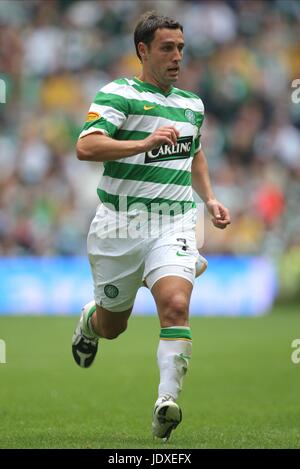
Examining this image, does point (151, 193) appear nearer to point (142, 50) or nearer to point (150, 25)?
point (142, 50)

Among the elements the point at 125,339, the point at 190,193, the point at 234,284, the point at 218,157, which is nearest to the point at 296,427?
the point at 190,193

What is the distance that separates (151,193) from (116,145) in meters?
0.53

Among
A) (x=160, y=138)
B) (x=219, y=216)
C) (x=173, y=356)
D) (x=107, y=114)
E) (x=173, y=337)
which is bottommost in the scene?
(x=173, y=356)

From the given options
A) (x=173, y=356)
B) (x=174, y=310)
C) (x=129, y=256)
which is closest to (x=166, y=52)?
(x=129, y=256)

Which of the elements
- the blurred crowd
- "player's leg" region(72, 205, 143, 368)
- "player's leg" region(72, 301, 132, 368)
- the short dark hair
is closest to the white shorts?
"player's leg" region(72, 205, 143, 368)

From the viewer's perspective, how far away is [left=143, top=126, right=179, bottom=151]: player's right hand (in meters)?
6.05

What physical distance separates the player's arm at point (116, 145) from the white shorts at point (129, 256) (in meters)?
0.61

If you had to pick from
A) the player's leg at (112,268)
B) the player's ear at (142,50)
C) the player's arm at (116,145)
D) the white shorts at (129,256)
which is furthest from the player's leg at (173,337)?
the player's ear at (142,50)

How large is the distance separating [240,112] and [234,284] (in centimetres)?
427

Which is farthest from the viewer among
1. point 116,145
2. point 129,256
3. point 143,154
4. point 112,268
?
point 112,268

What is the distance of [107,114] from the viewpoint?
6430mm

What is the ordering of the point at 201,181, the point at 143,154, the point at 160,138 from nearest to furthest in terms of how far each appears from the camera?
the point at 160,138 → the point at 143,154 → the point at 201,181

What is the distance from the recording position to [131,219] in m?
6.67

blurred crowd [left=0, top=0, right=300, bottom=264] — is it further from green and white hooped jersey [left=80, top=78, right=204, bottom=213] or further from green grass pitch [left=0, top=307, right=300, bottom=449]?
green and white hooped jersey [left=80, top=78, right=204, bottom=213]
